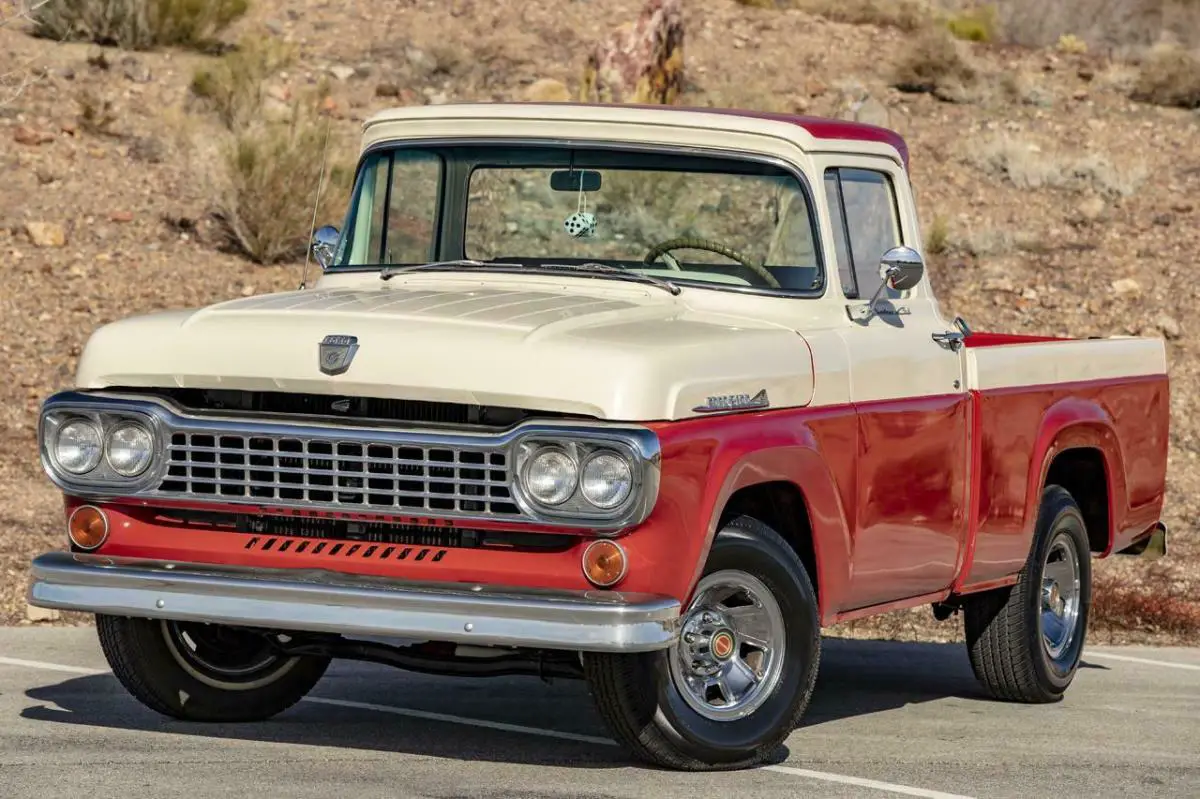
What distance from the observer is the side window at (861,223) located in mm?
8062

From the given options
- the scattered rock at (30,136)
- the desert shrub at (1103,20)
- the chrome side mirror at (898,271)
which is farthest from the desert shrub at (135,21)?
the chrome side mirror at (898,271)

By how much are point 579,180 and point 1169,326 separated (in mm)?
14910

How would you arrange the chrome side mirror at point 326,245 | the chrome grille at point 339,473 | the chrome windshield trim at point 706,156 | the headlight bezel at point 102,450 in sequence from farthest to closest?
the chrome side mirror at point 326,245 → the chrome windshield trim at point 706,156 → the headlight bezel at point 102,450 → the chrome grille at point 339,473

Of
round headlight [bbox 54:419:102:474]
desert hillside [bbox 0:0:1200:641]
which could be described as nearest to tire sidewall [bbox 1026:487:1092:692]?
round headlight [bbox 54:419:102:474]

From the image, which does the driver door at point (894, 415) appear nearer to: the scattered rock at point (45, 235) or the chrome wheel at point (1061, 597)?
the chrome wheel at point (1061, 597)

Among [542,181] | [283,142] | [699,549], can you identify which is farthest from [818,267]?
[283,142]

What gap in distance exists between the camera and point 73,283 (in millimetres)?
20328

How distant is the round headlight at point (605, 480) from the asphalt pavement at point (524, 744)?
88 centimetres

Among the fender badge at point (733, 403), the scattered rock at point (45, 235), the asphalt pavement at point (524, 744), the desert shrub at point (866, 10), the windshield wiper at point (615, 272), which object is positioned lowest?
the asphalt pavement at point (524, 744)

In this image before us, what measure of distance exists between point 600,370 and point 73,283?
14862 millimetres

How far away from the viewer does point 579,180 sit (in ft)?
26.4

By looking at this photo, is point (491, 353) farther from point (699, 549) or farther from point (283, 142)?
point (283, 142)

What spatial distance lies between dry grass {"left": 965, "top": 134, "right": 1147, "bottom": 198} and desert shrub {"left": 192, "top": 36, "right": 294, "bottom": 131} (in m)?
8.31

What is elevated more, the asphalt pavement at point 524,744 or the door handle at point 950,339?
the door handle at point 950,339
